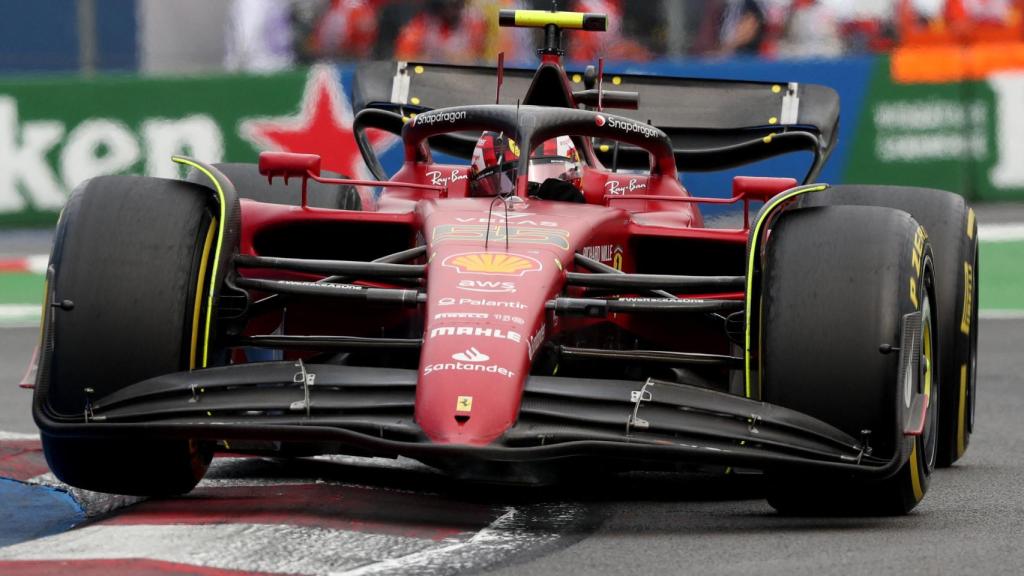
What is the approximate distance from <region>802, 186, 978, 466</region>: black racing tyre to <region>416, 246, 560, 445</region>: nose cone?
1751 millimetres

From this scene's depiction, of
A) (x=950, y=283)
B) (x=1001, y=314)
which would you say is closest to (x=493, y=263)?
(x=950, y=283)

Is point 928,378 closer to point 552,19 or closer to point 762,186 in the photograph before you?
point 762,186

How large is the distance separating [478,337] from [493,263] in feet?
1.34

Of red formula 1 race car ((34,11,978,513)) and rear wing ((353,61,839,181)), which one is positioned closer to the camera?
red formula 1 race car ((34,11,978,513))

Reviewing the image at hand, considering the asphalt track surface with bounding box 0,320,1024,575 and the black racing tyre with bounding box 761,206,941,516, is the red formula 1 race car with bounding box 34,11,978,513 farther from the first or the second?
the asphalt track surface with bounding box 0,320,1024,575

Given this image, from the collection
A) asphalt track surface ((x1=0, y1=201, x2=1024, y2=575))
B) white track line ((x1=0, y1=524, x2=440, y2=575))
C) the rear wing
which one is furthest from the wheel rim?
the rear wing

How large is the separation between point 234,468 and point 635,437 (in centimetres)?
205

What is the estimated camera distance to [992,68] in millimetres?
14648

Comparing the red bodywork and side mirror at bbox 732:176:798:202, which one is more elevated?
side mirror at bbox 732:176:798:202

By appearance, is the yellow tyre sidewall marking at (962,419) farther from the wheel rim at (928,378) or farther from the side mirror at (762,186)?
the side mirror at (762,186)

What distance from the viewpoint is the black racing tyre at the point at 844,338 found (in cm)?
525

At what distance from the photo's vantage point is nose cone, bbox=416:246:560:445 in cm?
503

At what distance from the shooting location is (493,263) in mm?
5617

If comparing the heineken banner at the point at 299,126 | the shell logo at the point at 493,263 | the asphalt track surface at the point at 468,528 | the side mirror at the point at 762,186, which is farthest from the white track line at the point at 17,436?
the heineken banner at the point at 299,126
